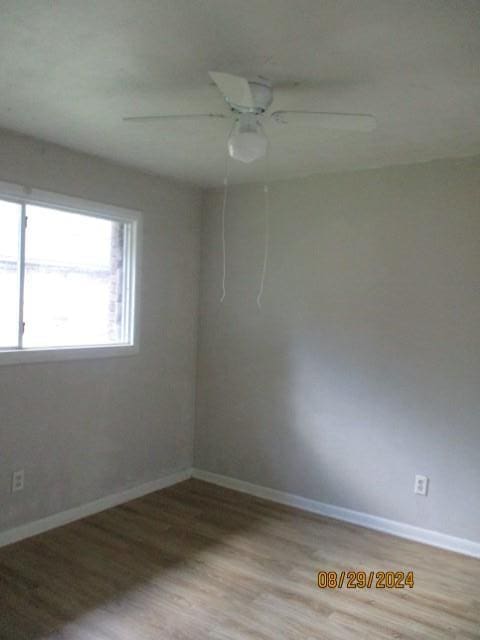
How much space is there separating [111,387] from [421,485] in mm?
2213

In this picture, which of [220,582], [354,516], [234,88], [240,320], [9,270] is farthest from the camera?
[240,320]

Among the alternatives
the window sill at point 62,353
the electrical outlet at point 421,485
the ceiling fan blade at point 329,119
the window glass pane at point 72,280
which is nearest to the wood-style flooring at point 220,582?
the electrical outlet at point 421,485

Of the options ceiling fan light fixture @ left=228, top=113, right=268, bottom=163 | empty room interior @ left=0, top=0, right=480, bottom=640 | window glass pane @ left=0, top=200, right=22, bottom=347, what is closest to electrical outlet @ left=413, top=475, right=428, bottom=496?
empty room interior @ left=0, top=0, right=480, bottom=640

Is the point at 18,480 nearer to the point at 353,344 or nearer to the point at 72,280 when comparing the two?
the point at 72,280

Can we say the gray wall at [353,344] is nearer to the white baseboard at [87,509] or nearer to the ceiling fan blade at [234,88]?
the white baseboard at [87,509]

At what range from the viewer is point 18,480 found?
3.08m

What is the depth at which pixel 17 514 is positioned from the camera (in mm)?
3088

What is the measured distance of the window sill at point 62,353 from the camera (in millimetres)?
3000

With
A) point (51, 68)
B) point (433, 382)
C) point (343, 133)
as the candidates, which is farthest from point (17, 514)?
point (343, 133)

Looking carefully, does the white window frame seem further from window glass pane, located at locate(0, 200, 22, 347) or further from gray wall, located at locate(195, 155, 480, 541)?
gray wall, located at locate(195, 155, 480, 541)

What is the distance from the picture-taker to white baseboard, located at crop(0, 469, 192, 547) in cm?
307

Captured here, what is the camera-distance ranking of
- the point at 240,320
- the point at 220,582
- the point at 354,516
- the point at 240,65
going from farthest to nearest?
1. the point at 240,320
2. the point at 354,516
3. the point at 220,582
4. the point at 240,65

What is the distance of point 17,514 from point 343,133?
116 inches
